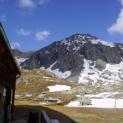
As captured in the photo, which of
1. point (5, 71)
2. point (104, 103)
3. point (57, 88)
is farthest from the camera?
point (57, 88)

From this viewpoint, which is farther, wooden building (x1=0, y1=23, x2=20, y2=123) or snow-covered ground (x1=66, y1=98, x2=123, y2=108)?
snow-covered ground (x1=66, y1=98, x2=123, y2=108)

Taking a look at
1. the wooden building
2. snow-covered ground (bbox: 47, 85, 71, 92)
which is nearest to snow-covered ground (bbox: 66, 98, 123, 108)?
snow-covered ground (bbox: 47, 85, 71, 92)

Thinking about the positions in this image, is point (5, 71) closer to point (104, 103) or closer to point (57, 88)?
point (104, 103)

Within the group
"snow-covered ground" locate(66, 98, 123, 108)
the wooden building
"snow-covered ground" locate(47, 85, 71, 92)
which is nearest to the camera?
the wooden building

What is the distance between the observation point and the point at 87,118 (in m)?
40.4

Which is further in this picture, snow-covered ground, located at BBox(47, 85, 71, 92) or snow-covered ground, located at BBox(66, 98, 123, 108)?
snow-covered ground, located at BBox(47, 85, 71, 92)

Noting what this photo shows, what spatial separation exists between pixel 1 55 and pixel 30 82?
234 ft

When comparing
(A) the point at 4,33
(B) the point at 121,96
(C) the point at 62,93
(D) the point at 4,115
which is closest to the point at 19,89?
(C) the point at 62,93

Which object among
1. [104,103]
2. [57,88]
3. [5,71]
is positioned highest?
[57,88]

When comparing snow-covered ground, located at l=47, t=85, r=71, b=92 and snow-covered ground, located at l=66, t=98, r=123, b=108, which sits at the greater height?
snow-covered ground, located at l=47, t=85, r=71, b=92

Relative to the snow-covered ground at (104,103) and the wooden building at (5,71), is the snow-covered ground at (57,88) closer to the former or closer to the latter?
the snow-covered ground at (104,103)

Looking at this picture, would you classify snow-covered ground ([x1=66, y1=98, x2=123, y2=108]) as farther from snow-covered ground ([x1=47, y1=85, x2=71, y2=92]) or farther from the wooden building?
the wooden building

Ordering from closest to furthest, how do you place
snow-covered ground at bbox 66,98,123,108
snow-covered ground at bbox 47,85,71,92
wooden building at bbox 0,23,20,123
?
wooden building at bbox 0,23,20,123 < snow-covered ground at bbox 66,98,123,108 < snow-covered ground at bbox 47,85,71,92

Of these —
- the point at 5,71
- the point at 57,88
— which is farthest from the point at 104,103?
the point at 5,71
